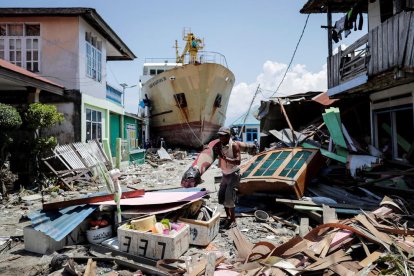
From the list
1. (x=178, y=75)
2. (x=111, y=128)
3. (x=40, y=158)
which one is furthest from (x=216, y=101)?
(x=40, y=158)

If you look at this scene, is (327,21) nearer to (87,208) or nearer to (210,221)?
(210,221)

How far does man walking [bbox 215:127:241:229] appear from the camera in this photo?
5.16m

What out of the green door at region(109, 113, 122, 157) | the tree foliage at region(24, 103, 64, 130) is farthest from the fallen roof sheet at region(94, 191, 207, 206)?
the green door at region(109, 113, 122, 157)

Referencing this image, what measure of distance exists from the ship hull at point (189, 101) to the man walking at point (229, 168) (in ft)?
48.7

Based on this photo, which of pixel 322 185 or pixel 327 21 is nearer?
pixel 322 185

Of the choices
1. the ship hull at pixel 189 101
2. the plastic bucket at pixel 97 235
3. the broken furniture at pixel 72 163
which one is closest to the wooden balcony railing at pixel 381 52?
the plastic bucket at pixel 97 235

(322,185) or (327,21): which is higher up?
(327,21)

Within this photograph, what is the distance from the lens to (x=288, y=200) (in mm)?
5824

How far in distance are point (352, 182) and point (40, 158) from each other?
8.80m

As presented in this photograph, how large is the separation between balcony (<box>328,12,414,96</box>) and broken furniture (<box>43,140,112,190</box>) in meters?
8.01

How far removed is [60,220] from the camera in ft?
14.2

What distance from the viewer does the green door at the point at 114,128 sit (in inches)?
599

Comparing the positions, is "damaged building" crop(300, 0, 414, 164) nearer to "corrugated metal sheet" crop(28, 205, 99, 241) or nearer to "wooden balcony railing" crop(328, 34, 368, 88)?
"wooden balcony railing" crop(328, 34, 368, 88)

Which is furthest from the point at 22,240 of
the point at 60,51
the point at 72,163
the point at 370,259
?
the point at 60,51
